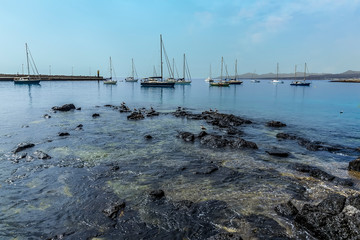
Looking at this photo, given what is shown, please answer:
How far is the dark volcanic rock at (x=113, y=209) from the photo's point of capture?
988 cm

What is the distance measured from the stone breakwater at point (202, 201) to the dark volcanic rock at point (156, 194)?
0.17 ft

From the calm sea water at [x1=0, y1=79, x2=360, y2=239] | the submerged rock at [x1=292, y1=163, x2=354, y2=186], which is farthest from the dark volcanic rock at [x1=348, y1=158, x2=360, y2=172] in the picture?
the submerged rock at [x1=292, y1=163, x2=354, y2=186]

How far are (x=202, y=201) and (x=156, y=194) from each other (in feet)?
7.80

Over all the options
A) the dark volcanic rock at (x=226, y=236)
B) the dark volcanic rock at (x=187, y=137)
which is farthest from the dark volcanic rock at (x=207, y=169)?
the dark volcanic rock at (x=187, y=137)

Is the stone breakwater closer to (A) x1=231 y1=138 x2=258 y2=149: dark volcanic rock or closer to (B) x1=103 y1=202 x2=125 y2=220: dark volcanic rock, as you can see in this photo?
(B) x1=103 y1=202 x2=125 y2=220: dark volcanic rock

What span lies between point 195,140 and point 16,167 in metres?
14.8

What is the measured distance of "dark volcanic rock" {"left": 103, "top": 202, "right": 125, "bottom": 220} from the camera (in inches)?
389

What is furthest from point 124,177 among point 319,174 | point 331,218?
point 319,174

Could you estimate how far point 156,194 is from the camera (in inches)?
451

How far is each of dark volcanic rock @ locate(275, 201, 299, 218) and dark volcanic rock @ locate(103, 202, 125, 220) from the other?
7286mm

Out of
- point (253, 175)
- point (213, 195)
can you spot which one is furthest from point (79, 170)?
point (253, 175)

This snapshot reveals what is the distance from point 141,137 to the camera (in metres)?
23.7

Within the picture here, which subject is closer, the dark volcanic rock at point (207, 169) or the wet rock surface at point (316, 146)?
the dark volcanic rock at point (207, 169)

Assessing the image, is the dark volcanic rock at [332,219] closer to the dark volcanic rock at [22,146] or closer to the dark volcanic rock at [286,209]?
→ the dark volcanic rock at [286,209]
